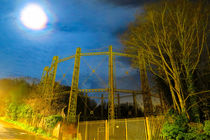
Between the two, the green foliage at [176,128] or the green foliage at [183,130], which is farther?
the green foliage at [176,128]

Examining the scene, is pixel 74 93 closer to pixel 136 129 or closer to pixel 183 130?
pixel 136 129

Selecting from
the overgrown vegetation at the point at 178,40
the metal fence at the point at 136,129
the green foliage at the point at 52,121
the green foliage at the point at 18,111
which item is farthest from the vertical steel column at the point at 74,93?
the overgrown vegetation at the point at 178,40

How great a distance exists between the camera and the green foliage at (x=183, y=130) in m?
5.49

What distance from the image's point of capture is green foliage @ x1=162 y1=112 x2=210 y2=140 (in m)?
5.49

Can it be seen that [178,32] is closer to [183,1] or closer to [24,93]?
[183,1]

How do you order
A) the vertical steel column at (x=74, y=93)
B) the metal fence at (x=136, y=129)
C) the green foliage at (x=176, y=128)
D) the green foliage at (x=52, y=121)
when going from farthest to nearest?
the vertical steel column at (x=74, y=93), the green foliage at (x=52, y=121), the metal fence at (x=136, y=129), the green foliage at (x=176, y=128)

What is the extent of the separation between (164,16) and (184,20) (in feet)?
3.50

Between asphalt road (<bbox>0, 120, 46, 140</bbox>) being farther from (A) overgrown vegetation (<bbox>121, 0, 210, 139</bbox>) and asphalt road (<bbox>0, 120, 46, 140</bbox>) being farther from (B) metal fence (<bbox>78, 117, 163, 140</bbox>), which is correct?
(A) overgrown vegetation (<bbox>121, 0, 210, 139</bbox>)

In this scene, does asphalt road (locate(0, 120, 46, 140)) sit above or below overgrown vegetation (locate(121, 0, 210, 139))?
below

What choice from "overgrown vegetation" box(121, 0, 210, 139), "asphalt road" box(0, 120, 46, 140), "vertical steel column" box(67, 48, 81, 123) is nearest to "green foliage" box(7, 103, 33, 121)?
"asphalt road" box(0, 120, 46, 140)

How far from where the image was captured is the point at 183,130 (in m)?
5.88

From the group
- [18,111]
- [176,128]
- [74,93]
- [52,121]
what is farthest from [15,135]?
[176,128]

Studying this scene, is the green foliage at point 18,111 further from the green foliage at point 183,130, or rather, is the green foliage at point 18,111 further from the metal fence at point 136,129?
the green foliage at point 183,130

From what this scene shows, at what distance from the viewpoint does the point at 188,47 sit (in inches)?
299
